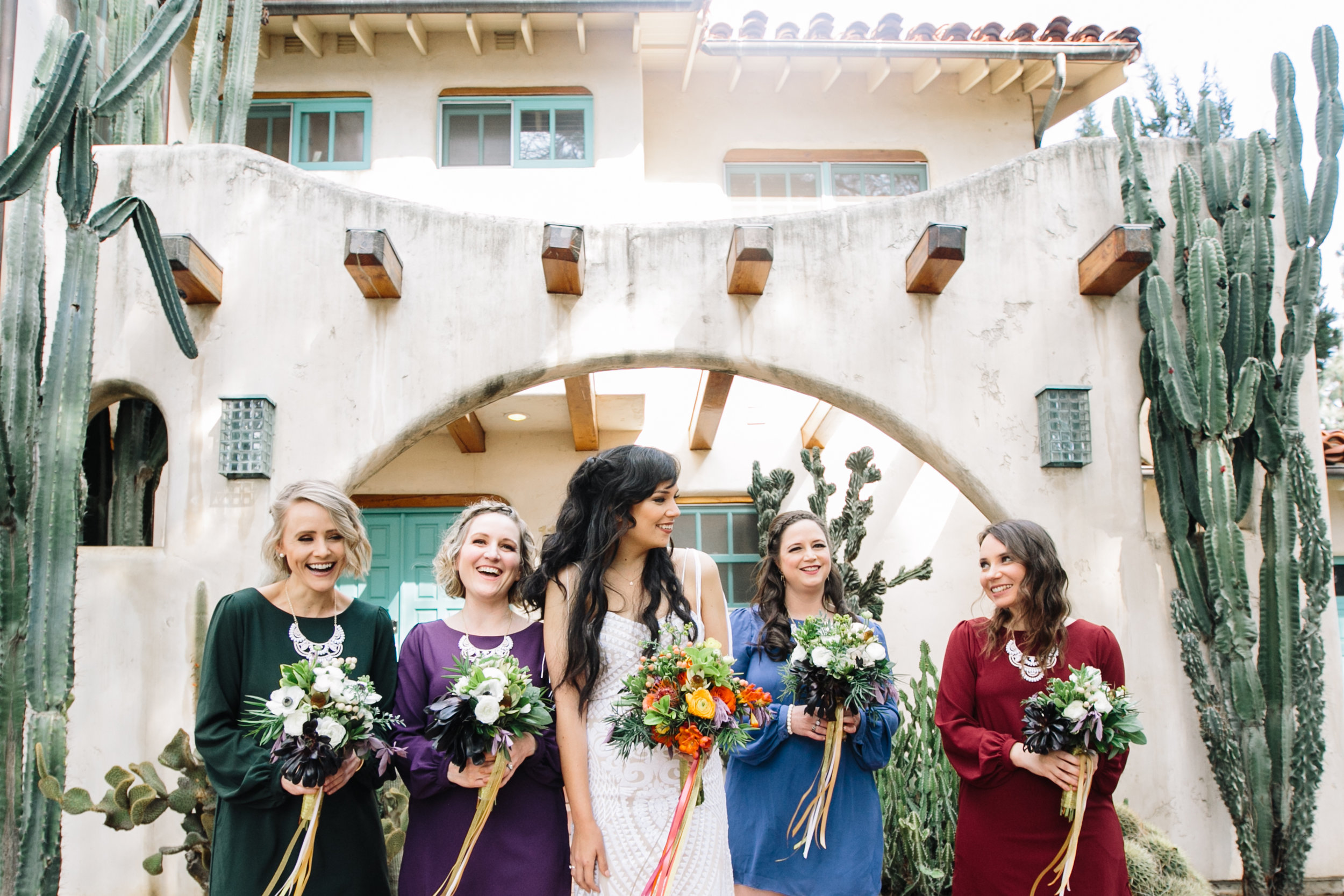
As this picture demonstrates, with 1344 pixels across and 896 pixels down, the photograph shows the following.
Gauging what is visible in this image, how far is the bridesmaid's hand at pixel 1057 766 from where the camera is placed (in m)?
2.90

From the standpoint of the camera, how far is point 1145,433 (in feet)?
24.4

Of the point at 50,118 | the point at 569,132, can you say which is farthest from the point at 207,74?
the point at 569,132

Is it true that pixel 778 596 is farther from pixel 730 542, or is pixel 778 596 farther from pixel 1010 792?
pixel 730 542

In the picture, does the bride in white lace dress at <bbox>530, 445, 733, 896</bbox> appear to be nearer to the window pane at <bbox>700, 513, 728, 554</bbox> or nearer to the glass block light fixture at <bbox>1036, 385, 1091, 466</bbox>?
the glass block light fixture at <bbox>1036, 385, 1091, 466</bbox>

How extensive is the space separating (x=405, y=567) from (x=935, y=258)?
5635 mm

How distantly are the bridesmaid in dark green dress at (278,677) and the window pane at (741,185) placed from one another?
7.24 m

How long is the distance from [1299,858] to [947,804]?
182cm

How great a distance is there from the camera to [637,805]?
103 inches

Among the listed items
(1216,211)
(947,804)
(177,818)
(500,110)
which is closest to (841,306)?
(1216,211)

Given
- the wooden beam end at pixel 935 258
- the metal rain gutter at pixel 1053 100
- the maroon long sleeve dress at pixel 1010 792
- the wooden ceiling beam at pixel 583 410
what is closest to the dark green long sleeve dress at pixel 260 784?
the maroon long sleeve dress at pixel 1010 792

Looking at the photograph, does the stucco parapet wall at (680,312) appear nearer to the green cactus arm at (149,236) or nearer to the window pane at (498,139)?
the green cactus arm at (149,236)

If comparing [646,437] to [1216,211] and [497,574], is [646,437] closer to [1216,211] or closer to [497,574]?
[1216,211]

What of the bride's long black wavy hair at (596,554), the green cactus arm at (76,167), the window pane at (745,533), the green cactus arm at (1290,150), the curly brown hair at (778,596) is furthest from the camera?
the window pane at (745,533)

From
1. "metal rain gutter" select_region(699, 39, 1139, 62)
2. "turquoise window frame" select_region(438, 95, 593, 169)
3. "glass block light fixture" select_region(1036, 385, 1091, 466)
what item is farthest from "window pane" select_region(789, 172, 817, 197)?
"glass block light fixture" select_region(1036, 385, 1091, 466)
